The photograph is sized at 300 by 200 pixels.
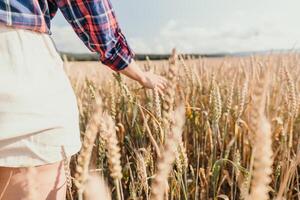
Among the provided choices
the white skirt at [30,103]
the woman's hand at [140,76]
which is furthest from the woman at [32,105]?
the woman's hand at [140,76]

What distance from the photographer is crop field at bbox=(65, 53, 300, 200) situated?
12.1 inches

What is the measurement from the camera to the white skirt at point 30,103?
74 centimetres

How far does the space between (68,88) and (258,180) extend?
2.07 feet

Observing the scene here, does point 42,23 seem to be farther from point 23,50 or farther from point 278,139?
point 278,139

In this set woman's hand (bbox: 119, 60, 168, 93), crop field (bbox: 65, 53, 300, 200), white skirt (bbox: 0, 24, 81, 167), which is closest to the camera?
crop field (bbox: 65, 53, 300, 200)

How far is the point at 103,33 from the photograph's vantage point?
3.06 ft

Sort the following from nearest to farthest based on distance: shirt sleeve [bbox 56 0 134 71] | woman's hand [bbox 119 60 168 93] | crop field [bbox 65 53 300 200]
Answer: crop field [bbox 65 53 300 200] → shirt sleeve [bbox 56 0 134 71] → woman's hand [bbox 119 60 168 93]

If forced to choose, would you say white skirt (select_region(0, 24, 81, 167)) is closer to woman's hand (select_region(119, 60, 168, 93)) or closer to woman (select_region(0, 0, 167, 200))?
woman (select_region(0, 0, 167, 200))

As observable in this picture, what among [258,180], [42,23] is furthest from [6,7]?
[258,180]

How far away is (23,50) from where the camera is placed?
0.75 m

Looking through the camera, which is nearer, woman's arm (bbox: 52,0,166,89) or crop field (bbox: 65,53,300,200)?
crop field (bbox: 65,53,300,200)

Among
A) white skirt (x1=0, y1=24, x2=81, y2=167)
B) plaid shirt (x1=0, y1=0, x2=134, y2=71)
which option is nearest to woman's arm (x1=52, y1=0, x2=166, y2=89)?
plaid shirt (x1=0, y1=0, x2=134, y2=71)

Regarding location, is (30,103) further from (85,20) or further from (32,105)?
(85,20)

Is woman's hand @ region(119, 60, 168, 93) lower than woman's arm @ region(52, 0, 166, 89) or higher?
lower
